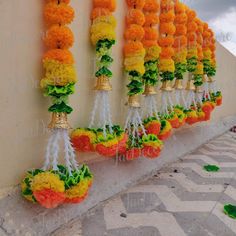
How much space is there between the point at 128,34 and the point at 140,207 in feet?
4.84

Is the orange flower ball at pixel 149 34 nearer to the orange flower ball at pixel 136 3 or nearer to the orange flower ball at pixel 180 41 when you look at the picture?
the orange flower ball at pixel 136 3

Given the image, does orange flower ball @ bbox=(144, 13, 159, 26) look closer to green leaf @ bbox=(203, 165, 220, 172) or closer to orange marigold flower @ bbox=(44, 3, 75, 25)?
orange marigold flower @ bbox=(44, 3, 75, 25)

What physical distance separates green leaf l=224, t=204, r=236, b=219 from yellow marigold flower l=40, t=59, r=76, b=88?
59.8 inches

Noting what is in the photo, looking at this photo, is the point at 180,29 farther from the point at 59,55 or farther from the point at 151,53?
the point at 59,55

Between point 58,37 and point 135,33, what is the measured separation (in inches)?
39.5

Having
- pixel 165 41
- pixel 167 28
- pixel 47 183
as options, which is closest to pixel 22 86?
pixel 47 183

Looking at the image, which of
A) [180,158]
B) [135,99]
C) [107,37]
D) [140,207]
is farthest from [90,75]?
[180,158]

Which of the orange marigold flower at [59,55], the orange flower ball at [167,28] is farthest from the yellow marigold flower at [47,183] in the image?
the orange flower ball at [167,28]

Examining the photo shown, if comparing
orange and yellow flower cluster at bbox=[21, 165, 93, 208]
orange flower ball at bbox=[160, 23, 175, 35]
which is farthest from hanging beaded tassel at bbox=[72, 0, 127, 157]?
orange flower ball at bbox=[160, 23, 175, 35]

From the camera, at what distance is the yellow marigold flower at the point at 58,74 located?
192cm

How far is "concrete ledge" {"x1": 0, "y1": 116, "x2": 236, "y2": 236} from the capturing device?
71.9 inches

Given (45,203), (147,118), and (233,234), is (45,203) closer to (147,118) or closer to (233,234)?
(233,234)

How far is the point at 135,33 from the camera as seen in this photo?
2756mm

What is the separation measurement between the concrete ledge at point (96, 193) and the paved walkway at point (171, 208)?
73 millimetres
